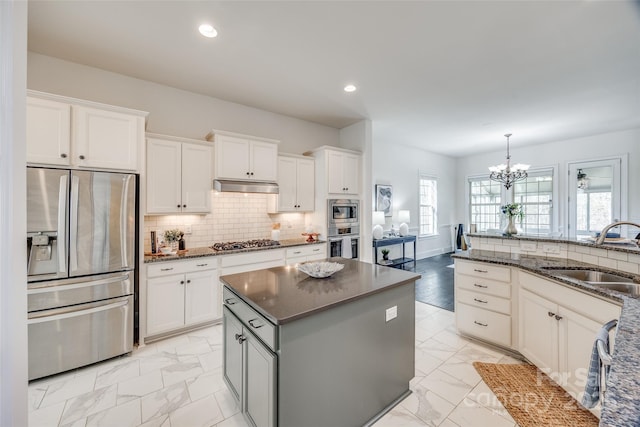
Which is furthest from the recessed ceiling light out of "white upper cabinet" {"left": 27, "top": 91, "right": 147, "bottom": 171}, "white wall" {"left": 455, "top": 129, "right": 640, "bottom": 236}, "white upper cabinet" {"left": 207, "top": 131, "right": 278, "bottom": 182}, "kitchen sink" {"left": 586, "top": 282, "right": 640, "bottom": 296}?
"white wall" {"left": 455, "top": 129, "right": 640, "bottom": 236}

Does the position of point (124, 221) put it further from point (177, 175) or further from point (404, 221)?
point (404, 221)

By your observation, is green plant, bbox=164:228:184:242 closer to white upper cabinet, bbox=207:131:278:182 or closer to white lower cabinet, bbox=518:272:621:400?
white upper cabinet, bbox=207:131:278:182

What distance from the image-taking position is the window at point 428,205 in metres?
7.40

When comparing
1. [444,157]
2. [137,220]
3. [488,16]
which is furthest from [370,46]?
[444,157]

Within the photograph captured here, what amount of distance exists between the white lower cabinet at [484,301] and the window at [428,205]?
4.56m

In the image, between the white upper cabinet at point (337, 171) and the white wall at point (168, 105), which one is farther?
the white upper cabinet at point (337, 171)

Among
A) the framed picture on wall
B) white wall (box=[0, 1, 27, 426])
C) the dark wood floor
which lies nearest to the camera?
white wall (box=[0, 1, 27, 426])

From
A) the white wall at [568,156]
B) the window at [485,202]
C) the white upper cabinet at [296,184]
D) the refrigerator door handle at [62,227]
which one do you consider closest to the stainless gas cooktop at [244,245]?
the white upper cabinet at [296,184]

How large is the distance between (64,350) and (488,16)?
454 cm

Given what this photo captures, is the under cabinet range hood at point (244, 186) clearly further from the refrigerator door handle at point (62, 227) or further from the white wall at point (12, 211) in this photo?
the white wall at point (12, 211)

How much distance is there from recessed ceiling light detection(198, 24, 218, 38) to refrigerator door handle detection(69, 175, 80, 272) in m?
1.70

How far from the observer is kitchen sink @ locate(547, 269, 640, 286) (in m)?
2.09

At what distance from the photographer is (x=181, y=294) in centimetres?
300

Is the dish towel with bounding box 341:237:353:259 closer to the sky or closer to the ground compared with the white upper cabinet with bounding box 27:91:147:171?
closer to the ground
